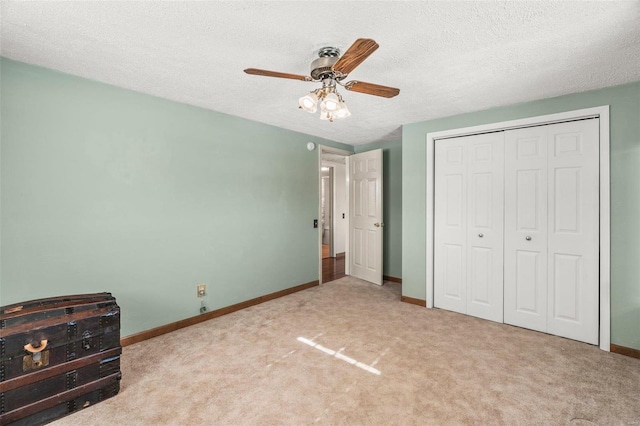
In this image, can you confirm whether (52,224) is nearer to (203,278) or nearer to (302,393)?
(203,278)

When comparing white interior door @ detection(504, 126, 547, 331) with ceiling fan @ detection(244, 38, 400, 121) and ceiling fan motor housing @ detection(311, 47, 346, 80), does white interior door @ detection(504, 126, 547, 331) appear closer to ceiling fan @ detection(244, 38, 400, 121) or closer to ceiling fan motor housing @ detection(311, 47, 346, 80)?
ceiling fan @ detection(244, 38, 400, 121)

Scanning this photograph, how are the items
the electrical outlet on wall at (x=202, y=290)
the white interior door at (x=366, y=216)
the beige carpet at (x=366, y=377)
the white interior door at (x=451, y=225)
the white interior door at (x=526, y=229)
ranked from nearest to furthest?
the beige carpet at (x=366, y=377)
the white interior door at (x=526, y=229)
the electrical outlet on wall at (x=202, y=290)
the white interior door at (x=451, y=225)
the white interior door at (x=366, y=216)

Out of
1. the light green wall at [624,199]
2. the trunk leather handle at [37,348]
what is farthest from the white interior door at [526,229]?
the trunk leather handle at [37,348]

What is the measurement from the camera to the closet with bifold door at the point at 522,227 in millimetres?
2670

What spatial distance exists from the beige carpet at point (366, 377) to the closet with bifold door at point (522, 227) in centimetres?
28

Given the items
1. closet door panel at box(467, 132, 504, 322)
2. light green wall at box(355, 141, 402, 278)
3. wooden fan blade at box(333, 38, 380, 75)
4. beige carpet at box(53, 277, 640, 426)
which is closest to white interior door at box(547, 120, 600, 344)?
beige carpet at box(53, 277, 640, 426)

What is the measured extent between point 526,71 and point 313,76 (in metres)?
1.69

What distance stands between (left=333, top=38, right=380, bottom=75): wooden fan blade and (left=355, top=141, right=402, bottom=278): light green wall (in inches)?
125

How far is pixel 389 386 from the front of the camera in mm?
2016

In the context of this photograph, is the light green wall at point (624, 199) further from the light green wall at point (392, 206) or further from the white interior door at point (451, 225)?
the light green wall at point (392, 206)

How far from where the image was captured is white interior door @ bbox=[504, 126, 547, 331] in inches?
113

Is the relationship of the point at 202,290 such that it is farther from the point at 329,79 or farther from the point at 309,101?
the point at 329,79

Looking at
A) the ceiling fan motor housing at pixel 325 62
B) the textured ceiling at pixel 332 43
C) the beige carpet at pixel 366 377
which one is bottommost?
the beige carpet at pixel 366 377

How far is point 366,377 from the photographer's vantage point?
2.12 m
